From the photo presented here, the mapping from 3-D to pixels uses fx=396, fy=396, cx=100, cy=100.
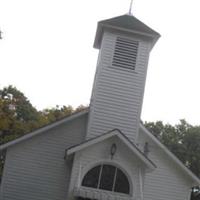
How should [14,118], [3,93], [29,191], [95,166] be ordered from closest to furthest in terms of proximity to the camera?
[95,166]
[29,191]
[14,118]
[3,93]

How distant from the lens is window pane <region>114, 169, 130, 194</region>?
40.3 ft

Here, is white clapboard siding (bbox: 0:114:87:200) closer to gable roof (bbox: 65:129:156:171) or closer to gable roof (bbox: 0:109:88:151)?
gable roof (bbox: 0:109:88:151)

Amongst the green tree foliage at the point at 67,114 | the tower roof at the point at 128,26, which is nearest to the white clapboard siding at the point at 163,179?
the tower roof at the point at 128,26

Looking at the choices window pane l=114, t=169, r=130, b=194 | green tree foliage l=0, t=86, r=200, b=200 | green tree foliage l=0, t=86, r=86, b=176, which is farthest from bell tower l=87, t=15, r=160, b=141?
green tree foliage l=0, t=86, r=200, b=200

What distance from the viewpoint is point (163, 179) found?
48.0 feet

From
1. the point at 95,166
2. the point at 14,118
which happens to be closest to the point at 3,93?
the point at 14,118

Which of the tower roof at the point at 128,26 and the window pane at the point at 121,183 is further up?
the tower roof at the point at 128,26

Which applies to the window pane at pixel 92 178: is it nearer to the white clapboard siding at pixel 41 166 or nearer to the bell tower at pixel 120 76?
the bell tower at pixel 120 76

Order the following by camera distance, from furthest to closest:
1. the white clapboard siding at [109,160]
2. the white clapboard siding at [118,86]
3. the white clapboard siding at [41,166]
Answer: the white clapboard siding at [118,86]
the white clapboard siding at [41,166]
the white clapboard siding at [109,160]

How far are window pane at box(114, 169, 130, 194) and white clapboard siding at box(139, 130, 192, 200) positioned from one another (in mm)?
2228

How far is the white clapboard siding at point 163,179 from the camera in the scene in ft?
47.4

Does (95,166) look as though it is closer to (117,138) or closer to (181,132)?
(117,138)

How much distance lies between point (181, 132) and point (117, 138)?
23.9m

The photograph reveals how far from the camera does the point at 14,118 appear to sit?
3409 cm
